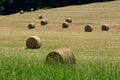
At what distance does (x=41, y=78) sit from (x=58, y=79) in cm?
40

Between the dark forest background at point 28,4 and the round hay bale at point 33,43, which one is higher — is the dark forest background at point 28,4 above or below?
below

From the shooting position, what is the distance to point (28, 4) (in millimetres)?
91250

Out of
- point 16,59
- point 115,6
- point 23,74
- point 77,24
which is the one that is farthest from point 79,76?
point 115,6

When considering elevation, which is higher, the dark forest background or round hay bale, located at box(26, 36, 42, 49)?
round hay bale, located at box(26, 36, 42, 49)

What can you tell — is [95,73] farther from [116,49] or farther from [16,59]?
[116,49]

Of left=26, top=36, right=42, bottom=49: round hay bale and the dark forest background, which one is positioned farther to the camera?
the dark forest background

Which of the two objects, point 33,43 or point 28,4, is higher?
point 33,43

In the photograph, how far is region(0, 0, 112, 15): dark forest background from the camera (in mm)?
88875

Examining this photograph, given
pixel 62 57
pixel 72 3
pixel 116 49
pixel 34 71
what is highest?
pixel 34 71

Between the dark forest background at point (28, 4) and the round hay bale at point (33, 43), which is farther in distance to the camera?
the dark forest background at point (28, 4)

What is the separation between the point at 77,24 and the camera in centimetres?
5400

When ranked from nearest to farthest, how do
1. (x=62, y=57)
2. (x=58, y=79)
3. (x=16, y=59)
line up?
(x=58, y=79), (x=16, y=59), (x=62, y=57)

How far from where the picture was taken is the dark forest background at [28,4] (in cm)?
8888

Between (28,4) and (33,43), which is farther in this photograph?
(28,4)
